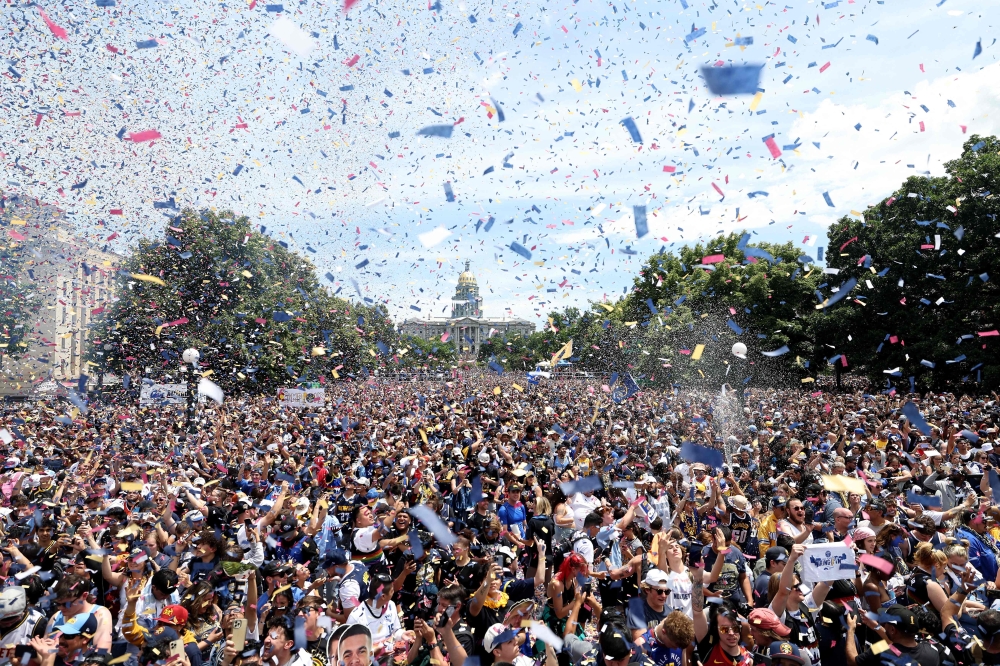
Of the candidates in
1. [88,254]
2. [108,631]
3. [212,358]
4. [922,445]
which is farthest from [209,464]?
[88,254]

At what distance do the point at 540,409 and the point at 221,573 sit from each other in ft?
67.3

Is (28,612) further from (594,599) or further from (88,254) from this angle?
(88,254)

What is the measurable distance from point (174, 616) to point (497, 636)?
2.44 meters

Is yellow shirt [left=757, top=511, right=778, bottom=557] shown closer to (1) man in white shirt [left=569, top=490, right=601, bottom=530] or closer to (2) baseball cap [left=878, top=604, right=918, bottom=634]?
(1) man in white shirt [left=569, top=490, right=601, bottom=530]

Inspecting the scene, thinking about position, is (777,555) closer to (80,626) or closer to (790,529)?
(790,529)

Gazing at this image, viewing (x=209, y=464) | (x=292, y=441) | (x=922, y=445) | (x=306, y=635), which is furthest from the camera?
(x=292, y=441)

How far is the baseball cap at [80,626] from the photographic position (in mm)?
4398

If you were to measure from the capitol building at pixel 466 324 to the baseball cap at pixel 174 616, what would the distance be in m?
143

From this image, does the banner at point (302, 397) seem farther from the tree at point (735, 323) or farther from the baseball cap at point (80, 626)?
the tree at point (735, 323)

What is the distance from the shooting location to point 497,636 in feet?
13.4

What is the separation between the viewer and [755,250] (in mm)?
50406

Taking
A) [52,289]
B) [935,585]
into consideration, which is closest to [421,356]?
[52,289]

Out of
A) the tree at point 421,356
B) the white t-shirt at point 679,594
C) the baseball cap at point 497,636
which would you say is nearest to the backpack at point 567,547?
the white t-shirt at point 679,594

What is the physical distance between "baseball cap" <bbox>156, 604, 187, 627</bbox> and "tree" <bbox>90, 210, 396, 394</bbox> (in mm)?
31989
